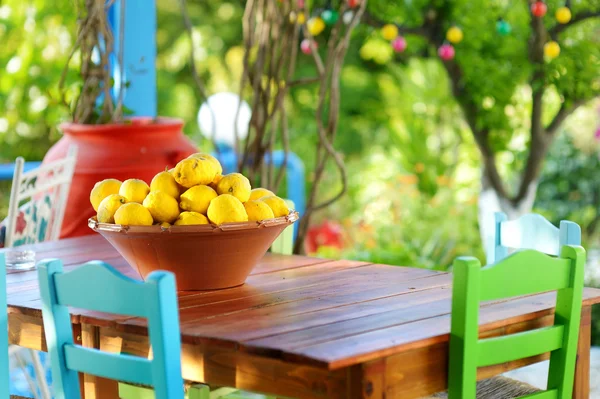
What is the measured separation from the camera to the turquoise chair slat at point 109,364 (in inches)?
62.9

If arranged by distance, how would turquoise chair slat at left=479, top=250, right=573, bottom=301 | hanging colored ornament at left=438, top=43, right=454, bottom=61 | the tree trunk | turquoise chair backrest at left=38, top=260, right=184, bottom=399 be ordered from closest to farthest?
1. turquoise chair backrest at left=38, top=260, right=184, bottom=399
2. turquoise chair slat at left=479, top=250, right=573, bottom=301
3. hanging colored ornament at left=438, top=43, right=454, bottom=61
4. the tree trunk

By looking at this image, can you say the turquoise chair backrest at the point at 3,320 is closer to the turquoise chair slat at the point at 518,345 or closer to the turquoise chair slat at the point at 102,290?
the turquoise chair slat at the point at 102,290

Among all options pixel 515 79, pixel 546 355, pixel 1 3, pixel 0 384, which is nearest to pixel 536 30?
pixel 515 79

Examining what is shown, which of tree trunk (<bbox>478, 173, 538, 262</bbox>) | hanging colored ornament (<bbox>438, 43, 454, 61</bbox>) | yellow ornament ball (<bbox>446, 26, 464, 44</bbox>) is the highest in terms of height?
yellow ornament ball (<bbox>446, 26, 464, 44</bbox>)

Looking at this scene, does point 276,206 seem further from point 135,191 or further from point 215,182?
point 135,191

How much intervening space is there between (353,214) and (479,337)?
5.74 metres

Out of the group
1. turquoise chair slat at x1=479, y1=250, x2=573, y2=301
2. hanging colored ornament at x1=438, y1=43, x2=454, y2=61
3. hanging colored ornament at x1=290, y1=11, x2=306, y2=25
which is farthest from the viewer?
hanging colored ornament at x1=438, y1=43, x2=454, y2=61

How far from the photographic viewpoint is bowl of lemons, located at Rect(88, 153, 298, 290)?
193 centimetres

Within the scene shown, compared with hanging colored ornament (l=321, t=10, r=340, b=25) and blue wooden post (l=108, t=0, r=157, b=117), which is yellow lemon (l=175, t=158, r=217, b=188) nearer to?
blue wooden post (l=108, t=0, r=157, b=117)

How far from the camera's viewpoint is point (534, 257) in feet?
5.75

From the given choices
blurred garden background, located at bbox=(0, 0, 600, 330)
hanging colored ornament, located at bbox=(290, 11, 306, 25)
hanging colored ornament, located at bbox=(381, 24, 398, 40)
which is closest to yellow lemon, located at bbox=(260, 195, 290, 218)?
hanging colored ornament, located at bbox=(290, 11, 306, 25)

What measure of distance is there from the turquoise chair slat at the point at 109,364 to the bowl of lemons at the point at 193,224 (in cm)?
31

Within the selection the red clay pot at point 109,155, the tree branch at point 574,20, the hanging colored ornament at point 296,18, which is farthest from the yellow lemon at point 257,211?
the tree branch at point 574,20

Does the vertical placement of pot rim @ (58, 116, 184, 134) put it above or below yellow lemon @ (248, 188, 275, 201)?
above
